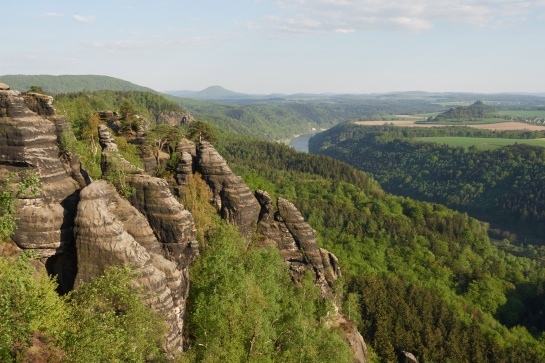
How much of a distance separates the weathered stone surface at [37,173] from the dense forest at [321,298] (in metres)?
3.12

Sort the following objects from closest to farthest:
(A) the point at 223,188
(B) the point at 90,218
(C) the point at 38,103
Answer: (B) the point at 90,218, (C) the point at 38,103, (A) the point at 223,188

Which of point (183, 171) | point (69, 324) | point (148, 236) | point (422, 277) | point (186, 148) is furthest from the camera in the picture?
point (422, 277)

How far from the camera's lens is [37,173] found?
85.9 feet

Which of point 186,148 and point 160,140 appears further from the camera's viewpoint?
point 160,140

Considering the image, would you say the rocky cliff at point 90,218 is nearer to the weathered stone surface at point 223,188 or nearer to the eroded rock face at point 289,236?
the weathered stone surface at point 223,188

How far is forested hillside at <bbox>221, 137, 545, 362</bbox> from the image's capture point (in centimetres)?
6588

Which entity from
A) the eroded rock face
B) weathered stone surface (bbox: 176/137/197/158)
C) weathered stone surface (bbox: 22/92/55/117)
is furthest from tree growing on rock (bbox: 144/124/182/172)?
weathered stone surface (bbox: 22/92/55/117)

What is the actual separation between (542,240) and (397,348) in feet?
443

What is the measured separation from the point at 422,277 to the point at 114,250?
8541cm

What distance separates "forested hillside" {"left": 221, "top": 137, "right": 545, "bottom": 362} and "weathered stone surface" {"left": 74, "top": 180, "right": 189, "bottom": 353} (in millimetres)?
35111

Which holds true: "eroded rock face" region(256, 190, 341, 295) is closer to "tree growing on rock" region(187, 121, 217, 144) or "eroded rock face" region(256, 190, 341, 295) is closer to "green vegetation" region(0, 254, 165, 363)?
"tree growing on rock" region(187, 121, 217, 144)

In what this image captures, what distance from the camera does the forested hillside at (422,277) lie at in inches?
2594

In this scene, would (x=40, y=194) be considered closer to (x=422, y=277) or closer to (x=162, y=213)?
(x=162, y=213)

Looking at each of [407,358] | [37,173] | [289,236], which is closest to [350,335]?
[289,236]
